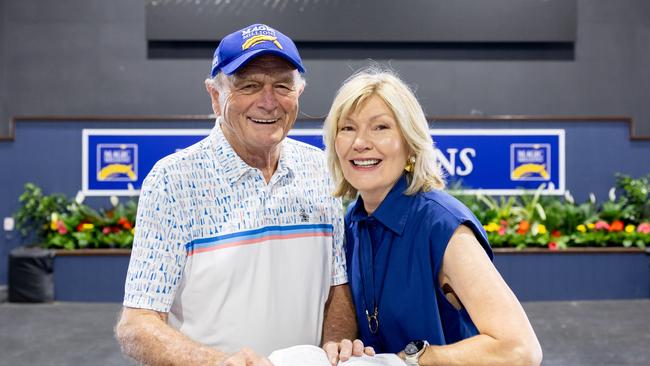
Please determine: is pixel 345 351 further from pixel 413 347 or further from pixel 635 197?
pixel 635 197

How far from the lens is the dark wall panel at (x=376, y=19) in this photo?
7430mm

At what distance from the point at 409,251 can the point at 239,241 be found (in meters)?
0.41

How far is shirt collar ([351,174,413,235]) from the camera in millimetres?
1695

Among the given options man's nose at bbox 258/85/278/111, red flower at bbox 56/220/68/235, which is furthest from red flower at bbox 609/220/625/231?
man's nose at bbox 258/85/278/111

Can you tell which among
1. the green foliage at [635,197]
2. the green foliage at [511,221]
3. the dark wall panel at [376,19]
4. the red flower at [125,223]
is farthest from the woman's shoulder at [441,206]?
the dark wall panel at [376,19]

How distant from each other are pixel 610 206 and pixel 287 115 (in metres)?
5.83

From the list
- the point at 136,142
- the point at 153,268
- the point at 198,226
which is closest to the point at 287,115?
the point at 198,226

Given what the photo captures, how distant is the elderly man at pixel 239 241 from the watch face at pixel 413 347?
14cm

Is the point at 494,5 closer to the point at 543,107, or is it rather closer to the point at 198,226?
the point at 543,107

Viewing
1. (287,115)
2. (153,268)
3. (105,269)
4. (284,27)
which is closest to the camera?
(153,268)

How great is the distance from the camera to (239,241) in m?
1.73

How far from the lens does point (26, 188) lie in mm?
7211

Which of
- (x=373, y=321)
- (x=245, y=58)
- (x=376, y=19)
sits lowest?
(x=373, y=321)

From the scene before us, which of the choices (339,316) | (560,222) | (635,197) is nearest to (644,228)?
(635,197)
